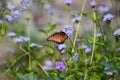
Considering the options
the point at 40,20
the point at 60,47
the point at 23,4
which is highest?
the point at 23,4

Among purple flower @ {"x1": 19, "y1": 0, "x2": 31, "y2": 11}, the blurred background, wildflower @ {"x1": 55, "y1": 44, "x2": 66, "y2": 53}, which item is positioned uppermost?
purple flower @ {"x1": 19, "y1": 0, "x2": 31, "y2": 11}

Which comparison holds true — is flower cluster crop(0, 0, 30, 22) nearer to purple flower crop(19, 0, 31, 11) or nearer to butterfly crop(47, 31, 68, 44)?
purple flower crop(19, 0, 31, 11)

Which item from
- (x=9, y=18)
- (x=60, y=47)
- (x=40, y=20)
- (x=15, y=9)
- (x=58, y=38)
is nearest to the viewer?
(x=58, y=38)

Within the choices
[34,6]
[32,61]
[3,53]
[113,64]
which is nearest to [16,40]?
[32,61]

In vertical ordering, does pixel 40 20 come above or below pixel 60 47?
below

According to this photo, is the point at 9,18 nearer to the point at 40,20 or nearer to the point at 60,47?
the point at 60,47

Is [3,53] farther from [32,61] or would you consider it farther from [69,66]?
[69,66]

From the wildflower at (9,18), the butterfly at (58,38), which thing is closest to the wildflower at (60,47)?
the butterfly at (58,38)

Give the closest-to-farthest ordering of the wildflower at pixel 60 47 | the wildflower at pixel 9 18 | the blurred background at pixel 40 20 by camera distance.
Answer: the wildflower at pixel 60 47, the wildflower at pixel 9 18, the blurred background at pixel 40 20

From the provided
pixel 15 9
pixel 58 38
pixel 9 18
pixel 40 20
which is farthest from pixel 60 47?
pixel 40 20

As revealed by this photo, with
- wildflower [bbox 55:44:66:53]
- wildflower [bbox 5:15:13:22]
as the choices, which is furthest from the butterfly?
wildflower [bbox 5:15:13:22]

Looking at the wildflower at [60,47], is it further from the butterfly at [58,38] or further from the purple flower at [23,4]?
the purple flower at [23,4]
